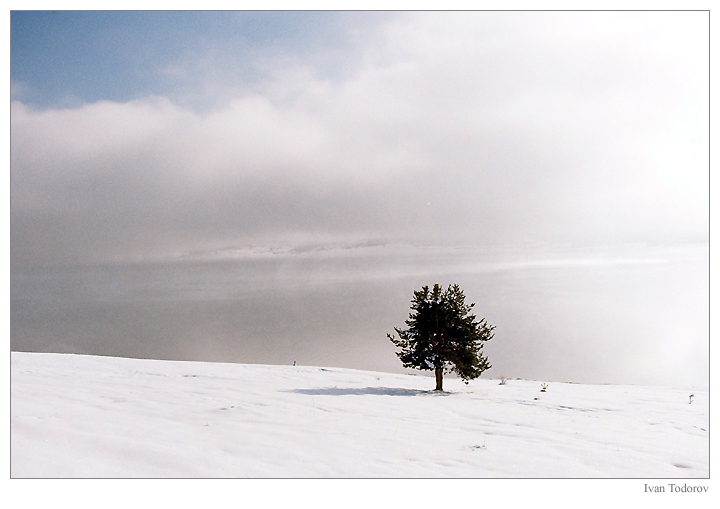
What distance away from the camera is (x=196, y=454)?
5.29 m

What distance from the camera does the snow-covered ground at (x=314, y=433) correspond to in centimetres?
507

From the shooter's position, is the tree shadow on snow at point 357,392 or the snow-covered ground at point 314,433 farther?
the tree shadow on snow at point 357,392

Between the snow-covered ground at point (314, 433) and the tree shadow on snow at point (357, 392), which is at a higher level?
the snow-covered ground at point (314, 433)

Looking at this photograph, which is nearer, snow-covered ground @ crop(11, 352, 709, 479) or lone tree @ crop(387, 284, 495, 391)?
snow-covered ground @ crop(11, 352, 709, 479)

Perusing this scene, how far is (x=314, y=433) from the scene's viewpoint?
6.75 m

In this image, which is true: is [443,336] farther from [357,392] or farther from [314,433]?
[314,433]

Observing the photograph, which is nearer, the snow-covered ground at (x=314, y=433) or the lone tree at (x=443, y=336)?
the snow-covered ground at (x=314, y=433)

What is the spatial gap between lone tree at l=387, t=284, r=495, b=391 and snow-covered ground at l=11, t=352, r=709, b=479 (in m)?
3.11

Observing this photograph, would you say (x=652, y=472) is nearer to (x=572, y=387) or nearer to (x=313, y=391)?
(x=313, y=391)

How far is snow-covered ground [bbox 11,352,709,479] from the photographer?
16.6 ft

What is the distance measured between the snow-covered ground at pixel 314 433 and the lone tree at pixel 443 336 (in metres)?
3.11

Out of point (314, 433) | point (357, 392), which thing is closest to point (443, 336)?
point (357, 392)

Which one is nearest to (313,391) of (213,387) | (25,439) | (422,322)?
(213,387)

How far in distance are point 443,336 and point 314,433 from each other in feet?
31.1
